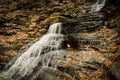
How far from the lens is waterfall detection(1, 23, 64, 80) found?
358 inches

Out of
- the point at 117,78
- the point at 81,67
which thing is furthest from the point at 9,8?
the point at 117,78

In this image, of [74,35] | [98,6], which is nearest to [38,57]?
[74,35]

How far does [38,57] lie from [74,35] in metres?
2.72

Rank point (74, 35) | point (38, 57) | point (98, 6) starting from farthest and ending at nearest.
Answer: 1. point (98, 6)
2. point (74, 35)
3. point (38, 57)

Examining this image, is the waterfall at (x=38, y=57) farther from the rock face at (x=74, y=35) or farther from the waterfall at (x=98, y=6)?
the waterfall at (x=98, y=6)

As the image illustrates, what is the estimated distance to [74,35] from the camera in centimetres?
1102

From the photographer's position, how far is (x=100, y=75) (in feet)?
25.9

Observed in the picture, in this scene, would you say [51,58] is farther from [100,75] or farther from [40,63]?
[100,75]

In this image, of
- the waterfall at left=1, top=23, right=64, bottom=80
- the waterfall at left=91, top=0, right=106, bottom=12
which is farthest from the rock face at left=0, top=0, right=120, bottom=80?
the waterfall at left=91, top=0, right=106, bottom=12

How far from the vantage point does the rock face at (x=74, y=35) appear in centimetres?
816

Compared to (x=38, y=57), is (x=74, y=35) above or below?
above

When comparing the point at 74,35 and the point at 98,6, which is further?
the point at 98,6

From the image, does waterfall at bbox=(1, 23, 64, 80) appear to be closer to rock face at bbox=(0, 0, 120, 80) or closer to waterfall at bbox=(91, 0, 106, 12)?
rock face at bbox=(0, 0, 120, 80)

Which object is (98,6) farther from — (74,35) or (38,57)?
(38,57)
